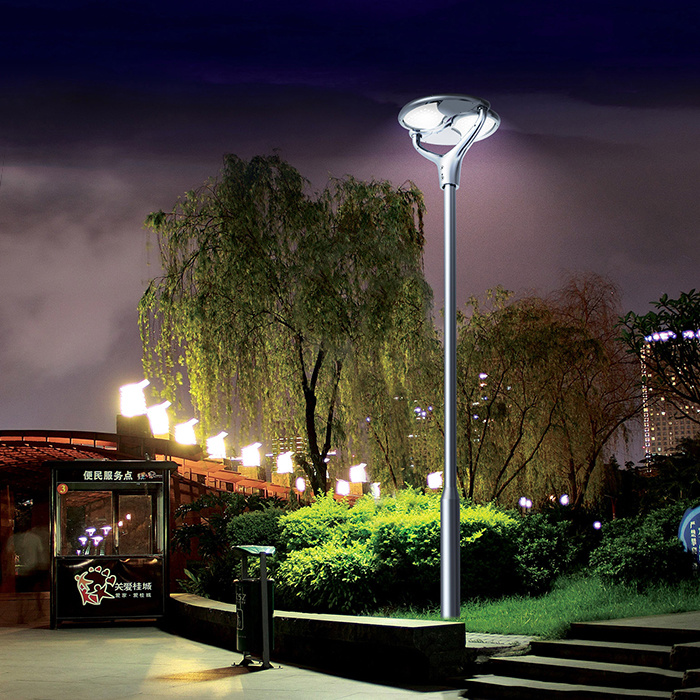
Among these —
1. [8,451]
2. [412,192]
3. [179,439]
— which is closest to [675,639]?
[412,192]

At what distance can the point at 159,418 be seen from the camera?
64.5 feet

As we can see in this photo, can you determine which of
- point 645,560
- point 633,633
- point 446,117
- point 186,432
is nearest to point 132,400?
point 186,432

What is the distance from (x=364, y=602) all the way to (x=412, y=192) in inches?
342

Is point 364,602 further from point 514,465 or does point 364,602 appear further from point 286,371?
point 514,465

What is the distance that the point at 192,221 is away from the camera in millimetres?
16188

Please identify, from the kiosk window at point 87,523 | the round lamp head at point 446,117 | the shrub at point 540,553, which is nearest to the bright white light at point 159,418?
the kiosk window at point 87,523

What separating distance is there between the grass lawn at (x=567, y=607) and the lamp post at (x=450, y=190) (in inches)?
40.3

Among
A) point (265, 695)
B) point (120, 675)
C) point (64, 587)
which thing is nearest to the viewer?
point (265, 695)

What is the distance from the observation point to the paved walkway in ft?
25.8

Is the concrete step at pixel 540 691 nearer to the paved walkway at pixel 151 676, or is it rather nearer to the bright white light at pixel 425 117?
the paved walkway at pixel 151 676

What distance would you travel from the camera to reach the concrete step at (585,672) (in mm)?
7348

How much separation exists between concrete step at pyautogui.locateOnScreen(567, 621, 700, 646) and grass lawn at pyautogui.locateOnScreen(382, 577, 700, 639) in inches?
7.5

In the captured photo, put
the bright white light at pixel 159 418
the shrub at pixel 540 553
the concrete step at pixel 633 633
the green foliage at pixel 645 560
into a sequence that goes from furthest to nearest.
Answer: the bright white light at pixel 159 418, the shrub at pixel 540 553, the green foliage at pixel 645 560, the concrete step at pixel 633 633

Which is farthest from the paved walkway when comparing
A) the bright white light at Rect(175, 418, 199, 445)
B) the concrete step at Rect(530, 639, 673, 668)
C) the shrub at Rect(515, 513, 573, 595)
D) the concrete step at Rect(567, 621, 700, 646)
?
the bright white light at Rect(175, 418, 199, 445)
